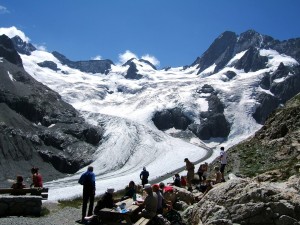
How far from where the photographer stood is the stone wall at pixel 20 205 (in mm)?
19344

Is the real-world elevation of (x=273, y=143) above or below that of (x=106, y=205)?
above

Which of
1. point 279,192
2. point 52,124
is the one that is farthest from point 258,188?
point 52,124

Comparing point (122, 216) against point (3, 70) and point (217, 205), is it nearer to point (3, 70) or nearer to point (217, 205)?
point (217, 205)

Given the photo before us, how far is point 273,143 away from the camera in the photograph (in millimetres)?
34188

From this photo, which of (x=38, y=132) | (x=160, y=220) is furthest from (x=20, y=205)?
(x=38, y=132)

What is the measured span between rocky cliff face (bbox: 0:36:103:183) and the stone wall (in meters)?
88.5

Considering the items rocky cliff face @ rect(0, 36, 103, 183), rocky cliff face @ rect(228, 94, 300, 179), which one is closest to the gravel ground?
rocky cliff face @ rect(228, 94, 300, 179)

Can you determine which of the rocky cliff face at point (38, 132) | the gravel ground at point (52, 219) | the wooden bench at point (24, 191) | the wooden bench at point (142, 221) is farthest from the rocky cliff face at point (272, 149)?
the rocky cliff face at point (38, 132)

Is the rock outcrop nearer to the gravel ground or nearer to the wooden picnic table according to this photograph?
the wooden picnic table

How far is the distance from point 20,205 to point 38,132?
134 m

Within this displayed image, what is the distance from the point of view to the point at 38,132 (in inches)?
5871

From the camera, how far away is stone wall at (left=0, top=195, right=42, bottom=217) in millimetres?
19344

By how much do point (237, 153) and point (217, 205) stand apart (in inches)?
887

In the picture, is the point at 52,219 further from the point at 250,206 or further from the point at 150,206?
the point at 250,206
